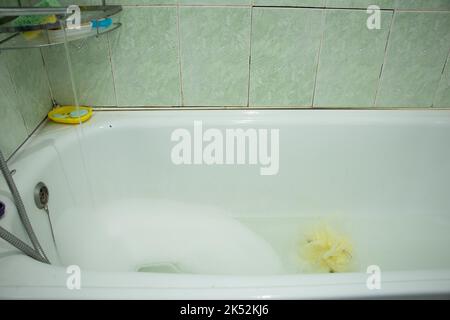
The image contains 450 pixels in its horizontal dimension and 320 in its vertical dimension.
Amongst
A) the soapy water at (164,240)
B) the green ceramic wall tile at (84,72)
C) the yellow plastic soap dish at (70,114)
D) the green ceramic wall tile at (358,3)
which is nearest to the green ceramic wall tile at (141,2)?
the green ceramic wall tile at (84,72)

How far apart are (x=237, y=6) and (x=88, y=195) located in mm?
728

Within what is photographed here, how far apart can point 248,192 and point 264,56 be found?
0.45 metres

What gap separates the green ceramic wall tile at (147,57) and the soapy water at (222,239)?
357mm

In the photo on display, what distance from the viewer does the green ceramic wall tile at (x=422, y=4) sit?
92cm

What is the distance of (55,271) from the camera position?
0.53 meters

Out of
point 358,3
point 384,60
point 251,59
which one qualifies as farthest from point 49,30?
point 384,60

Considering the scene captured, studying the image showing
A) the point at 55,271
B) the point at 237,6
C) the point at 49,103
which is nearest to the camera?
the point at 55,271

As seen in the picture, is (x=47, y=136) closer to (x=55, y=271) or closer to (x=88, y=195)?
(x=88, y=195)

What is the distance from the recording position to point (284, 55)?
0.98 meters

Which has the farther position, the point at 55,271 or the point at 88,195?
the point at 88,195

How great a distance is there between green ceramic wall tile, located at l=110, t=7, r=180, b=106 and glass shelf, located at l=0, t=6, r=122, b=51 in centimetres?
6

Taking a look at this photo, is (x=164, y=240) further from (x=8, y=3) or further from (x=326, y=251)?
(x=8, y=3)

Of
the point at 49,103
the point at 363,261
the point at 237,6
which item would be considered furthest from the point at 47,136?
the point at 363,261

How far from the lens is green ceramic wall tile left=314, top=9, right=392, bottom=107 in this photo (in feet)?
3.09
